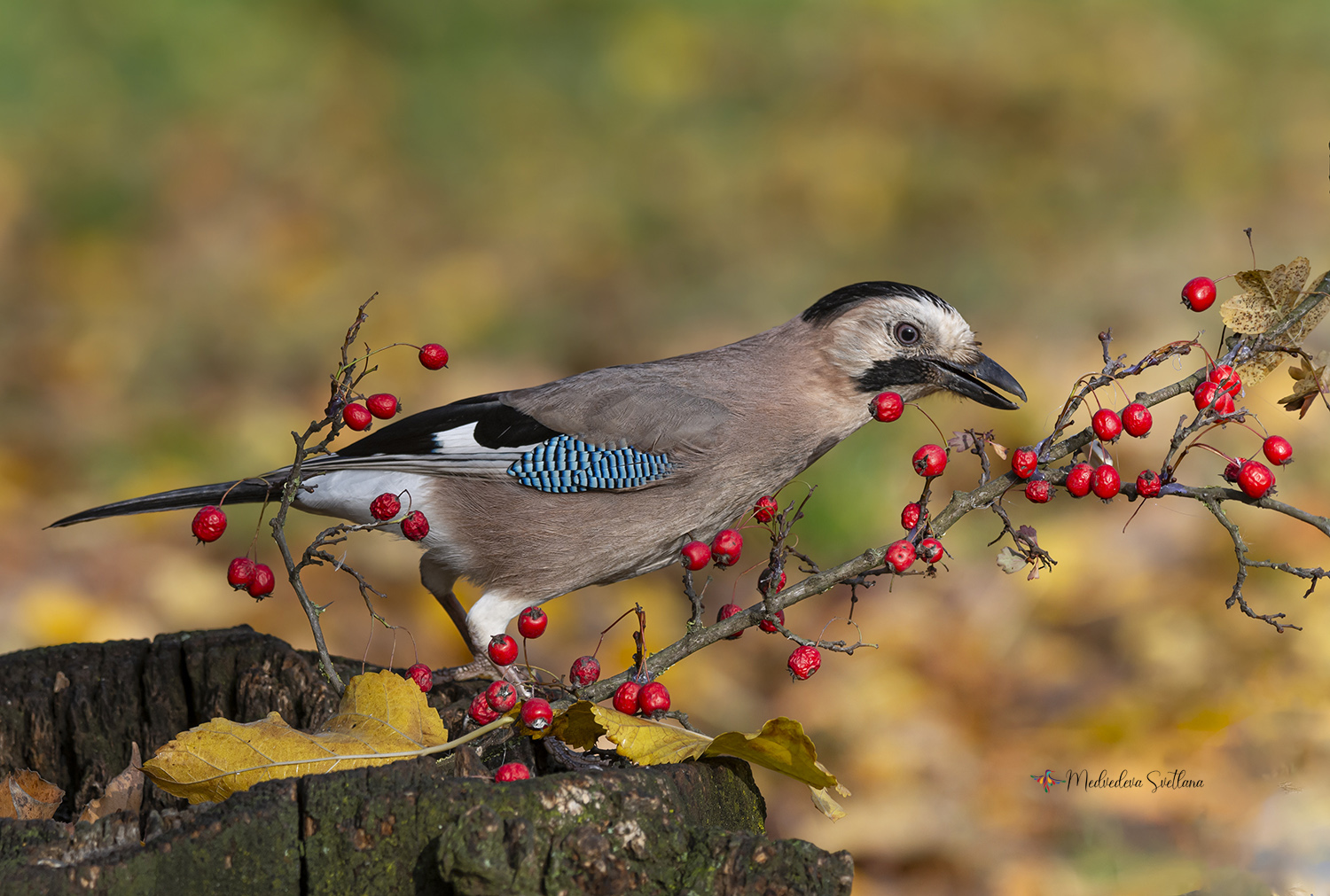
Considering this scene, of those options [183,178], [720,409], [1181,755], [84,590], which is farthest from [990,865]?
[183,178]

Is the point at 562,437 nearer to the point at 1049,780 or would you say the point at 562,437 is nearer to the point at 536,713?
the point at 536,713

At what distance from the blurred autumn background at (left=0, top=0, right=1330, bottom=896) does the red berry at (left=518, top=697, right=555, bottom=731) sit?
178cm

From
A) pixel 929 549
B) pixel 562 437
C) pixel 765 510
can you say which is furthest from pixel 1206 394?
pixel 562 437

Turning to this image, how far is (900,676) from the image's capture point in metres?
4.97

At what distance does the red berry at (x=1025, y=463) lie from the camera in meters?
2.61

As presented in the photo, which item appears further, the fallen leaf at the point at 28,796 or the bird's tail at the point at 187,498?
the bird's tail at the point at 187,498

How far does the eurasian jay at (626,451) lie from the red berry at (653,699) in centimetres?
95

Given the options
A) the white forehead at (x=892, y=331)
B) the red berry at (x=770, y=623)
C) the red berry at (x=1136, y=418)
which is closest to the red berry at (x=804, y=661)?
the red berry at (x=770, y=623)

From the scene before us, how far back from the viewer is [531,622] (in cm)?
310

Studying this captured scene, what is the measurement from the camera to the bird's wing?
3777 millimetres

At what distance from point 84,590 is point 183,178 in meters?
4.74

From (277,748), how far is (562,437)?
154 centimetres

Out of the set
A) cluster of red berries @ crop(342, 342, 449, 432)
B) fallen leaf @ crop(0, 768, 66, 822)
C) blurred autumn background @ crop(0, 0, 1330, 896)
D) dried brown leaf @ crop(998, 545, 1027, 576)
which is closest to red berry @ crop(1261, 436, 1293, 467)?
dried brown leaf @ crop(998, 545, 1027, 576)

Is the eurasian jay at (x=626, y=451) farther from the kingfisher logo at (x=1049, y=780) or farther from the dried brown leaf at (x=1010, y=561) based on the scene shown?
the kingfisher logo at (x=1049, y=780)
